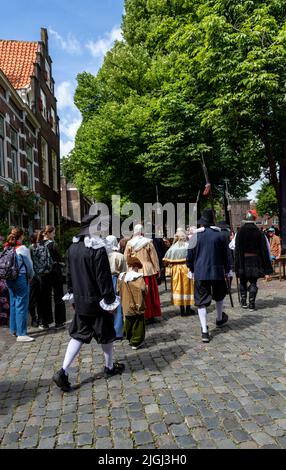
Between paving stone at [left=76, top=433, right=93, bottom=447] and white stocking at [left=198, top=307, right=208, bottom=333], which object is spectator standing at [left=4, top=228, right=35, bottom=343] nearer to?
white stocking at [left=198, top=307, right=208, bottom=333]

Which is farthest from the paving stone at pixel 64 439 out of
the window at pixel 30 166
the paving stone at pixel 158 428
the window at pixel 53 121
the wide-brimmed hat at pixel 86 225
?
the window at pixel 53 121

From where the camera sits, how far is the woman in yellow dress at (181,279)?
798 cm

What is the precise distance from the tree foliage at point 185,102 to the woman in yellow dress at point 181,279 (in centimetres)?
570

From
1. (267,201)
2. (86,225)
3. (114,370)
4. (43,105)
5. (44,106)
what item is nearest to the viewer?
(86,225)

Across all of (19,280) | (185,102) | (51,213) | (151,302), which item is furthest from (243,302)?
(51,213)

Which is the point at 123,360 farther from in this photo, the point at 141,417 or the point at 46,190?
the point at 46,190

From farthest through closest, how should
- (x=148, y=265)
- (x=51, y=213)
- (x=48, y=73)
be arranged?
(x=48, y=73), (x=51, y=213), (x=148, y=265)

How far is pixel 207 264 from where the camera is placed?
243 inches

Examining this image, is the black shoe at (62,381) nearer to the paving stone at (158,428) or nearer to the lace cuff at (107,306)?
the lace cuff at (107,306)

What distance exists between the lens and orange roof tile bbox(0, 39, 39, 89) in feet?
67.5

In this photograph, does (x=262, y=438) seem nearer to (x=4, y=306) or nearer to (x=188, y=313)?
(x=188, y=313)

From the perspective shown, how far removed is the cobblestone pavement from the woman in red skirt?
78 cm

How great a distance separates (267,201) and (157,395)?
160 ft
